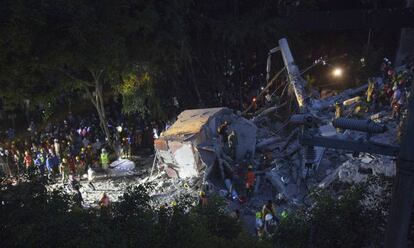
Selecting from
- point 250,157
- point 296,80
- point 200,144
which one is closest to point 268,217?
point 200,144

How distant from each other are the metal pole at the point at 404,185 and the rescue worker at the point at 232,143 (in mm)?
11898

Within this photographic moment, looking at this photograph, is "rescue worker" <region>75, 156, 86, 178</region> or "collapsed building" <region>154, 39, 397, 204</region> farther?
"rescue worker" <region>75, 156, 86, 178</region>

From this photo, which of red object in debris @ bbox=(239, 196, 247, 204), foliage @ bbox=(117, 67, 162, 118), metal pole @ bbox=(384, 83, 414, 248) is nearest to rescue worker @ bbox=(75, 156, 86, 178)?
foliage @ bbox=(117, 67, 162, 118)

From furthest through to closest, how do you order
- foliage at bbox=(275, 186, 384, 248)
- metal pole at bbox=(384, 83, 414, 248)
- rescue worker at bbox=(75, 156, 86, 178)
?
rescue worker at bbox=(75, 156, 86, 178)
foliage at bbox=(275, 186, 384, 248)
metal pole at bbox=(384, 83, 414, 248)

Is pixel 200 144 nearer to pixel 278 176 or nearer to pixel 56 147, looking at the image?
pixel 278 176

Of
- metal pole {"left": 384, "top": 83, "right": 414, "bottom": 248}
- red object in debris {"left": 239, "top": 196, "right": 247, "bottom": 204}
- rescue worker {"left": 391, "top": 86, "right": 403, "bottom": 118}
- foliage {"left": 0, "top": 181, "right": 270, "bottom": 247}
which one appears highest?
metal pole {"left": 384, "top": 83, "right": 414, "bottom": 248}

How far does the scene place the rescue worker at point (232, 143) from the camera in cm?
1634

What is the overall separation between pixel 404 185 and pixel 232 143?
12.2m

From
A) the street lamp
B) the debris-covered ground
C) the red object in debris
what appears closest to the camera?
the debris-covered ground

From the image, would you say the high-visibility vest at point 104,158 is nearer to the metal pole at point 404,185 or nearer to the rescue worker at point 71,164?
the rescue worker at point 71,164

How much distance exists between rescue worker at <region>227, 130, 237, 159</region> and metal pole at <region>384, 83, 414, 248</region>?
1190 cm

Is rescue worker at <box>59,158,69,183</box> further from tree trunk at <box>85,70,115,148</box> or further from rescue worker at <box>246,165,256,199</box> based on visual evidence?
rescue worker at <box>246,165,256,199</box>

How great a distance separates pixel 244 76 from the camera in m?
27.2

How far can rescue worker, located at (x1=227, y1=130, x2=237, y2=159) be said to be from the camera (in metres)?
16.3
